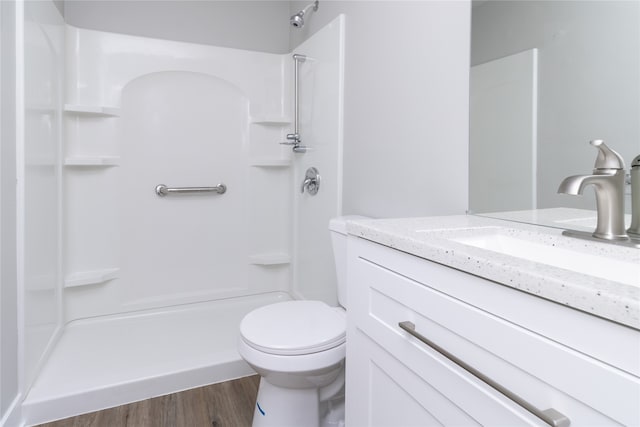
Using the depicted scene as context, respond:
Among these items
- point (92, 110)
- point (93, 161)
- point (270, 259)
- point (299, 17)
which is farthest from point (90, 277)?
point (299, 17)

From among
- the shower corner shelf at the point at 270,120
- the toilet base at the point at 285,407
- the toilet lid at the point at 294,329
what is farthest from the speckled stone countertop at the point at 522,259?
the shower corner shelf at the point at 270,120

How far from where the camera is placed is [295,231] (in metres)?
2.70

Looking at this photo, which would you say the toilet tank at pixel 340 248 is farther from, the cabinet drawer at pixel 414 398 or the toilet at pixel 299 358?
the cabinet drawer at pixel 414 398

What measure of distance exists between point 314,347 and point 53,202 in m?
1.67

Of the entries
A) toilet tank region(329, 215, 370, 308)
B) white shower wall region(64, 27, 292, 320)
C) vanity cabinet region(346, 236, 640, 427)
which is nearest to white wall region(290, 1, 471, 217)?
toilet tank region(329, 215, 370, 308)

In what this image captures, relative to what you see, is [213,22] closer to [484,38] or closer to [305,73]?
[305,73]

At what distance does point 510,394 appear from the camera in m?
0.55

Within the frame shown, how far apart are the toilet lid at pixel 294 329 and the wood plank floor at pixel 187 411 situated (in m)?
0.48

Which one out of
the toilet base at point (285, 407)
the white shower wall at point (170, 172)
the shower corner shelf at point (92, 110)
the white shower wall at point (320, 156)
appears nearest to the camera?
the toilet base at point (285, 407)

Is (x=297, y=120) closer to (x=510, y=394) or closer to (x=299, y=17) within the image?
(x=299, y=17)

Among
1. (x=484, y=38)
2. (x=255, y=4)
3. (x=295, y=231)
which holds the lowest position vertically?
(x=295, y=231)

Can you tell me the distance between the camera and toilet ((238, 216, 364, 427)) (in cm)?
125

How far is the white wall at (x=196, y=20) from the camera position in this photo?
2.29m

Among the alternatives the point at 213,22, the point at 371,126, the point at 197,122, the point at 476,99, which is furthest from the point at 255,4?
the point at 476,99
